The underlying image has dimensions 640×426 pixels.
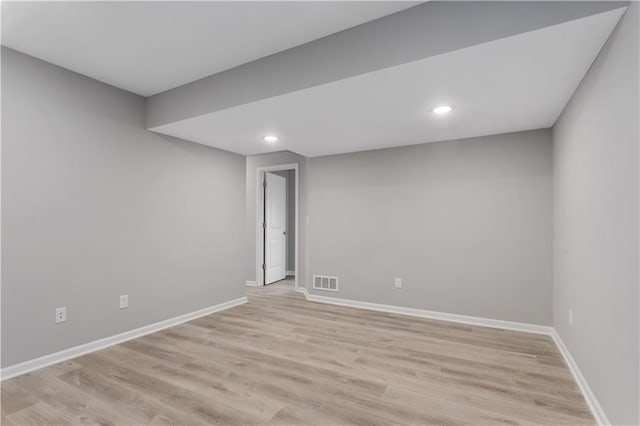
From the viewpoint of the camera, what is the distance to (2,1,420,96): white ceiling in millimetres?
1833

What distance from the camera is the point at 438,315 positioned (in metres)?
3.67

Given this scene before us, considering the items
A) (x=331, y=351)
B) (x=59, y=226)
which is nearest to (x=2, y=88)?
(x=59, y=226)

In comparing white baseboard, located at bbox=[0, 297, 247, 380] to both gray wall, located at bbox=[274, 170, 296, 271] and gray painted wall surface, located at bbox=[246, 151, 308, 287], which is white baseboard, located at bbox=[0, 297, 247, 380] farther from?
gray wall, located at bbox=[274, 170, 296, 271]

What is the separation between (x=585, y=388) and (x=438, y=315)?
170 cm

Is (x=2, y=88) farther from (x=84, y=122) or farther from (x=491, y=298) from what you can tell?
(x=491, y=298)

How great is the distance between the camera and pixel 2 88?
2.23m

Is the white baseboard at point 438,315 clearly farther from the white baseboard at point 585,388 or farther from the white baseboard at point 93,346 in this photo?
the white baseboard at point 93,346

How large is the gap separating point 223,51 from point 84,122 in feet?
4.79

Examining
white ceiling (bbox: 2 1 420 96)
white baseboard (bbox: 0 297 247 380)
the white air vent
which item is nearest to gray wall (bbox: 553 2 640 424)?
white ceiling (bbox: 2 1 420 96)

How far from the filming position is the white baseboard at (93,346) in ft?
7.41

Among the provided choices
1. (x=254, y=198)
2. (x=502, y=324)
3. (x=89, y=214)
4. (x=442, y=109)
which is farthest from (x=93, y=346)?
(x=502, y=324)

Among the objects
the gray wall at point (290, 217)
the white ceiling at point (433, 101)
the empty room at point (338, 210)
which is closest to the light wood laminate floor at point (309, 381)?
the empty room at point (338, 210)

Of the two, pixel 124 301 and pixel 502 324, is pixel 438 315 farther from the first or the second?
pixel 124 301

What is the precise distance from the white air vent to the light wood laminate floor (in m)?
1.13
